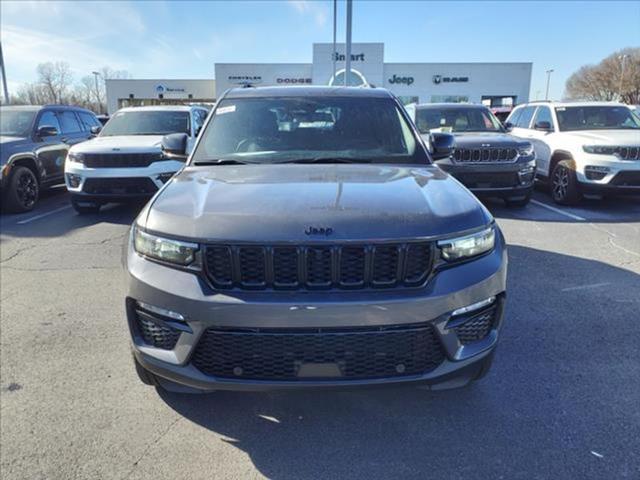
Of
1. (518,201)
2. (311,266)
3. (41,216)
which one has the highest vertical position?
(311,266)

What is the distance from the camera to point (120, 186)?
7574 millimetres

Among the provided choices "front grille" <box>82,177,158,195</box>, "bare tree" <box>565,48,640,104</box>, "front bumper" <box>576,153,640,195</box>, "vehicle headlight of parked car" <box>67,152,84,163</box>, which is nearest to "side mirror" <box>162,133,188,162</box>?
"front grille" <box>82,177,158,195</box>

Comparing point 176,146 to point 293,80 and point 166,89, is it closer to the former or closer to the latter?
point 293,80

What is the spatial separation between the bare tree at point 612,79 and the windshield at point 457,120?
69826 millimetres

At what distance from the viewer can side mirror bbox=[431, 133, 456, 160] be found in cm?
384

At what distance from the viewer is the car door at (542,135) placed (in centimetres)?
920

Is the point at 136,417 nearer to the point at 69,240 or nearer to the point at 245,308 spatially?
the point at 245,308

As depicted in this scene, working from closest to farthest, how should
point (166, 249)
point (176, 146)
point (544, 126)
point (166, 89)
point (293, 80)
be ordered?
point (166, 249) → point (176, 146) → point (544, 126) → point (293, 80) → point (166, 89)

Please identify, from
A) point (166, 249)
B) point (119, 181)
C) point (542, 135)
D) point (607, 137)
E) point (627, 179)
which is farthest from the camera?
point (542, 135)

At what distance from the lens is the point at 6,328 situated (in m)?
3.89

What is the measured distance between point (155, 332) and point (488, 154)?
676 centimetres

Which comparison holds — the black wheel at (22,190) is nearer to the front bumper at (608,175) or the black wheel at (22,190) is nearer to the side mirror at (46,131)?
the side mirror at (46,131)

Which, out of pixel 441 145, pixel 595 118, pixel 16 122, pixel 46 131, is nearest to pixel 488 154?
pixel 595 118

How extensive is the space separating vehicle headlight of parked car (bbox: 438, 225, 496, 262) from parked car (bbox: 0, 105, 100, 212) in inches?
328
